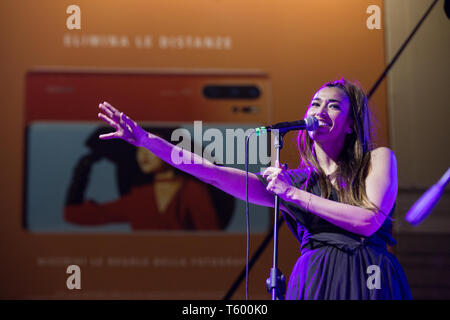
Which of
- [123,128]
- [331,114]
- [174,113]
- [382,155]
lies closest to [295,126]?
[331,114]

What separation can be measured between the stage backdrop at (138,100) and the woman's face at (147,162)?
0.14ft

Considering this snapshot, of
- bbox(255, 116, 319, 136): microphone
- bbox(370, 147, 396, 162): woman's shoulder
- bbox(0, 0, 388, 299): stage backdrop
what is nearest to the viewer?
bbox(255, 116, 319, 136): microphone

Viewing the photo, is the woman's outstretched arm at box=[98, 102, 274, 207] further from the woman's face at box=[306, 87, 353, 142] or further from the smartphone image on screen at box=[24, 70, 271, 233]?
the smartphone image on screen at box=[24, 70, 271, 233]

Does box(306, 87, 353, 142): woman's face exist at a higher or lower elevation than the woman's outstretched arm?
higher

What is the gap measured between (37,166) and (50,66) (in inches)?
16.8

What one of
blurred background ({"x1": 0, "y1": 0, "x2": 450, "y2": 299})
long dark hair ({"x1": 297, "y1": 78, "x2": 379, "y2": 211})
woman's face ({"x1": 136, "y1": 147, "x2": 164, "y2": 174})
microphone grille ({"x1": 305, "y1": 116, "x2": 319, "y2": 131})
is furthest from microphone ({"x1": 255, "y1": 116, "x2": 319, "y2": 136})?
woman's face ({"x1": 136, "y1": 147, "x2": 164, "y2": 174})

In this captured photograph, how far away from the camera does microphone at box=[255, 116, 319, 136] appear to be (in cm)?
118

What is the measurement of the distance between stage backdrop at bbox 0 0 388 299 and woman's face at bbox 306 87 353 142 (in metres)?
0.62

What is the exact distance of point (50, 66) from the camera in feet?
6.74

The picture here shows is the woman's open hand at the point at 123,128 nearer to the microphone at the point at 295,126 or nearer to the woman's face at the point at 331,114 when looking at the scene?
the microphone at the point at 295,126

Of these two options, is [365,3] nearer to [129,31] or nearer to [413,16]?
→ [413,16]

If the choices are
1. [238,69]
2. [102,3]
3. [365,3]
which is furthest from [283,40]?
[102,3]

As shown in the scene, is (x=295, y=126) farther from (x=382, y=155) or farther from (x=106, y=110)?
(x=106, y=110)

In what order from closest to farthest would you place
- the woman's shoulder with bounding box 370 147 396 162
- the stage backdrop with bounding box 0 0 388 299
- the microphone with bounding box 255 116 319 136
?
the microphone with bounding box 255 116 319 136
the woman's shoulder with bounding box 370 147 396 162
the stage backdrop with bounding box 0 0 388 299
